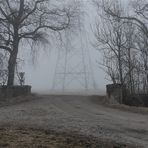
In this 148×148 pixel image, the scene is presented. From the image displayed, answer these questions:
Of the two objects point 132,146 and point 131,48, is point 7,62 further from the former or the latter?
point 132,146

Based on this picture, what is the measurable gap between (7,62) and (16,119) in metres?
15.1

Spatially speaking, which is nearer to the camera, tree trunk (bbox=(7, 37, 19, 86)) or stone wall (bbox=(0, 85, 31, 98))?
stone wall (bbox=(0, 85, 31, 98))

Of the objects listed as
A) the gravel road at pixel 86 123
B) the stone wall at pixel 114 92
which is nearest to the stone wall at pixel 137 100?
the stone wall at pixel 114 92

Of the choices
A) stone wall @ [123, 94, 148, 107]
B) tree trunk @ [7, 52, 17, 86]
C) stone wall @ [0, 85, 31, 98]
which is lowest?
stone wall @ [123, 94, 148, 107]

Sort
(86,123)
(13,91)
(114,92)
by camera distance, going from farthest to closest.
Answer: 1. (13,91)
2. (114,92)
3. (86,123)

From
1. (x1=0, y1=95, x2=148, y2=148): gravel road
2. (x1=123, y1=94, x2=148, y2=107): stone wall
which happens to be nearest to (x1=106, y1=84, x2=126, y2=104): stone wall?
(x1=123, y1=94, x2=148, y2=107): stone wall

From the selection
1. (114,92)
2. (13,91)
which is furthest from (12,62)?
(114,92)

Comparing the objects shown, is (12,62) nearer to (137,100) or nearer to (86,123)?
(137,100)

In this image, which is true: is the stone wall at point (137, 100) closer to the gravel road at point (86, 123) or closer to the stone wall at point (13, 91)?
the stone wall at point (13, 91)

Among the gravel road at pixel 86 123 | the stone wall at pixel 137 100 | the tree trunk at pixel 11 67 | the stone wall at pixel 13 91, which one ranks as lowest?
the gravel road at pixel 86 123

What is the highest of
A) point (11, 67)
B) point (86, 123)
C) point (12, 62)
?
point (12, 62)

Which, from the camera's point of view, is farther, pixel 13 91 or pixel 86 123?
pixel 13 91

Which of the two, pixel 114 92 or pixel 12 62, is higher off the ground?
pixel 12 62

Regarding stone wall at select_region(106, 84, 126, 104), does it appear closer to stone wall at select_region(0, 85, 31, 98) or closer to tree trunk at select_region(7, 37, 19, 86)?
stone wall at select_region(0, 85, 31, 98)
